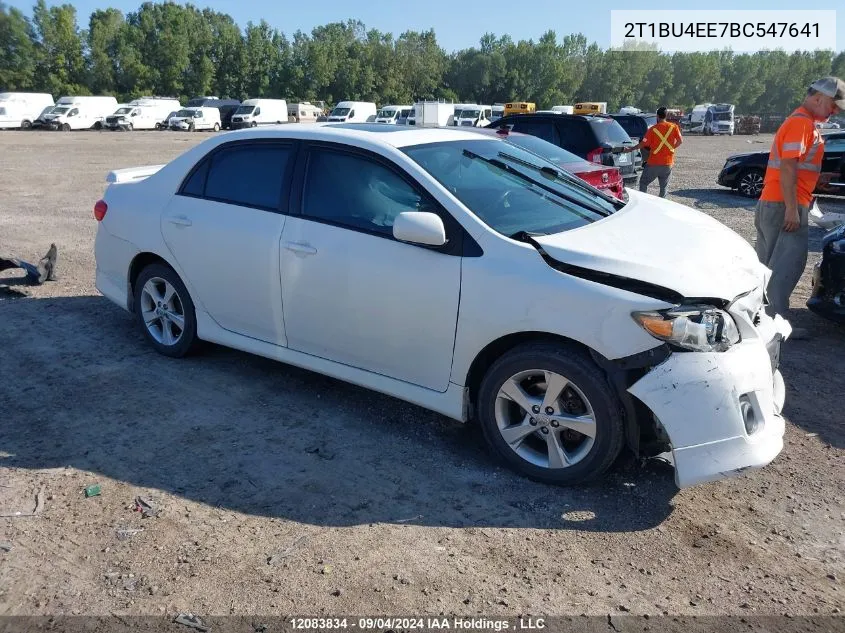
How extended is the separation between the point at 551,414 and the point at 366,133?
6.70 ft

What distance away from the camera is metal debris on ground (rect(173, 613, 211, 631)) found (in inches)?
104

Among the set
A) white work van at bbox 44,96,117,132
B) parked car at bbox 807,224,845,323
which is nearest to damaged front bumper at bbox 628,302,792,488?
parked car at bbox 807,224,845,323

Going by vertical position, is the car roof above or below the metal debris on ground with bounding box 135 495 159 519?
above

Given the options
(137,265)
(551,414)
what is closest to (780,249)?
(551,414)

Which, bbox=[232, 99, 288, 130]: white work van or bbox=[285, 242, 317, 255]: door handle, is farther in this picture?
bbox=[232, 99, 288, 130]: white work van

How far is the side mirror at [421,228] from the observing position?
143 inches

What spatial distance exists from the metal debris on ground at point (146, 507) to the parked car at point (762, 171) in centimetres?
1351

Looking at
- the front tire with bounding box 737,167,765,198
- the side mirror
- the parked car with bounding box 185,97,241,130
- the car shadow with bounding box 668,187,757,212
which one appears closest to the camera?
the side mirror

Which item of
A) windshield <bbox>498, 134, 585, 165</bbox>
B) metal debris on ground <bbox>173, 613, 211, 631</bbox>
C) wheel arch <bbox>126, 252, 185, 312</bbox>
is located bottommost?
metal debris on ground <bbox>173, 613, 211, 631</bbox>

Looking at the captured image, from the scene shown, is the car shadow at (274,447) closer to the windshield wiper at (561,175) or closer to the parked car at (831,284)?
the windshield wiper at (561,175)

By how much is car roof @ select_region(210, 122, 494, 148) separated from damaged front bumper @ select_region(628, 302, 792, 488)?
2.00m

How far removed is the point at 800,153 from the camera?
545 centimetres

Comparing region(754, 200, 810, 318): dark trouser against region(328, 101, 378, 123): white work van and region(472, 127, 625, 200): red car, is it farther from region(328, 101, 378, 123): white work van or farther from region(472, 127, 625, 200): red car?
region(328, 101, 378, 123): white work van

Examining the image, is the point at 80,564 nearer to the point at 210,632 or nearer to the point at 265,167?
the point at 210,632
